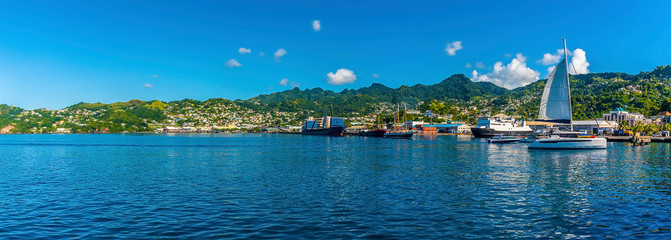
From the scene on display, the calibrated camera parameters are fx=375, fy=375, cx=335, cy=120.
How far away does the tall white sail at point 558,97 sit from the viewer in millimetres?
70988

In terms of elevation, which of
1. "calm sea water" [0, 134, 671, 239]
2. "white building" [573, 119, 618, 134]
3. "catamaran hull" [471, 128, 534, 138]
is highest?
"white building" [573, 119, 618, 134]

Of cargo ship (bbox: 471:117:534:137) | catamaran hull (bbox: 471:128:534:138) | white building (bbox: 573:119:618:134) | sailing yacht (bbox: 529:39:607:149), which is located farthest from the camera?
white building (bbox: 573:119:618:134)

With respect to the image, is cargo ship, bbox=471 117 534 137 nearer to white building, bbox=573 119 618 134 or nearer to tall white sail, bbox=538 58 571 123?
white building, bbox=573 119 618 134

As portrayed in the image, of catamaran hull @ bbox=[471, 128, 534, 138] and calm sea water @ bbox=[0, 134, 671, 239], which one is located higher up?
catamaran hull @ bbox=[471, 128, 534, 138]

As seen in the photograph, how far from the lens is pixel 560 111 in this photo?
73375 millimetres

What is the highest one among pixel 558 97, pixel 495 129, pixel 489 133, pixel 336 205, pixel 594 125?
pixel 558 97

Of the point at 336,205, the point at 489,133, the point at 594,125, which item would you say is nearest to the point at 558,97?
the point at 336,205

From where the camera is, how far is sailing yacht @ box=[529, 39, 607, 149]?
225ft

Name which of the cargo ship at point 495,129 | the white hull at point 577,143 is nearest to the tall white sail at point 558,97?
the white hull at point 577,143

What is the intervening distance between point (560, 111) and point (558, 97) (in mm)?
2810

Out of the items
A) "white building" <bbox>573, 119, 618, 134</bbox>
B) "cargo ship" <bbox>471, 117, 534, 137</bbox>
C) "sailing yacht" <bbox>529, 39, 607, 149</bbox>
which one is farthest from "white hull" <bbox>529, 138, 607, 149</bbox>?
"white building" <bbox>573, 119, 618, 134</bbox>

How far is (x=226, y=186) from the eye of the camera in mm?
27750

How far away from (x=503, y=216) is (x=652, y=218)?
7000mm

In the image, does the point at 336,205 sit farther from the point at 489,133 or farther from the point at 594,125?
the point at 594,125
